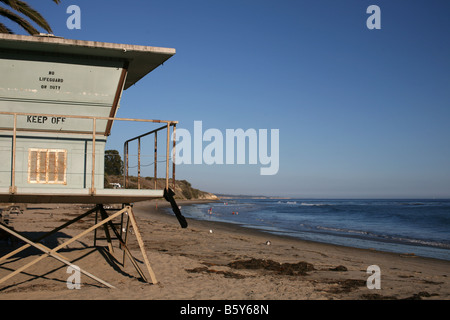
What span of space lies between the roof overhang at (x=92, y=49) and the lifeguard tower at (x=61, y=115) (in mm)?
21

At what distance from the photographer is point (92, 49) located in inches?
376

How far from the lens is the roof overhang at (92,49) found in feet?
29.6

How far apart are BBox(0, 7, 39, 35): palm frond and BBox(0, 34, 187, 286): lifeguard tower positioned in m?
10.5

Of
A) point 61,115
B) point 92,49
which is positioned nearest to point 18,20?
point 92,49

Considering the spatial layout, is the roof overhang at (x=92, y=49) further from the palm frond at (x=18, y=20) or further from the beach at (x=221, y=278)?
the palm frond at (x=18, y=20)

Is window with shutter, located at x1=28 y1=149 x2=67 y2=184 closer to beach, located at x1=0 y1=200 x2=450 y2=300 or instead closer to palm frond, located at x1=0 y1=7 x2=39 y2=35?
beach, located at x1=0 y1=200 x2=450 y2=300

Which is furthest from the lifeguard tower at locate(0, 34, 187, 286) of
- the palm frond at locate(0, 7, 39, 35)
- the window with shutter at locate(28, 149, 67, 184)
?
the palm frond at locate(0, 7, 39, 35)

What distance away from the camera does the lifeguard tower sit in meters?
9.36

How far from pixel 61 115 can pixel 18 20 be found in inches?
472

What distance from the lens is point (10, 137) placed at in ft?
31.2
